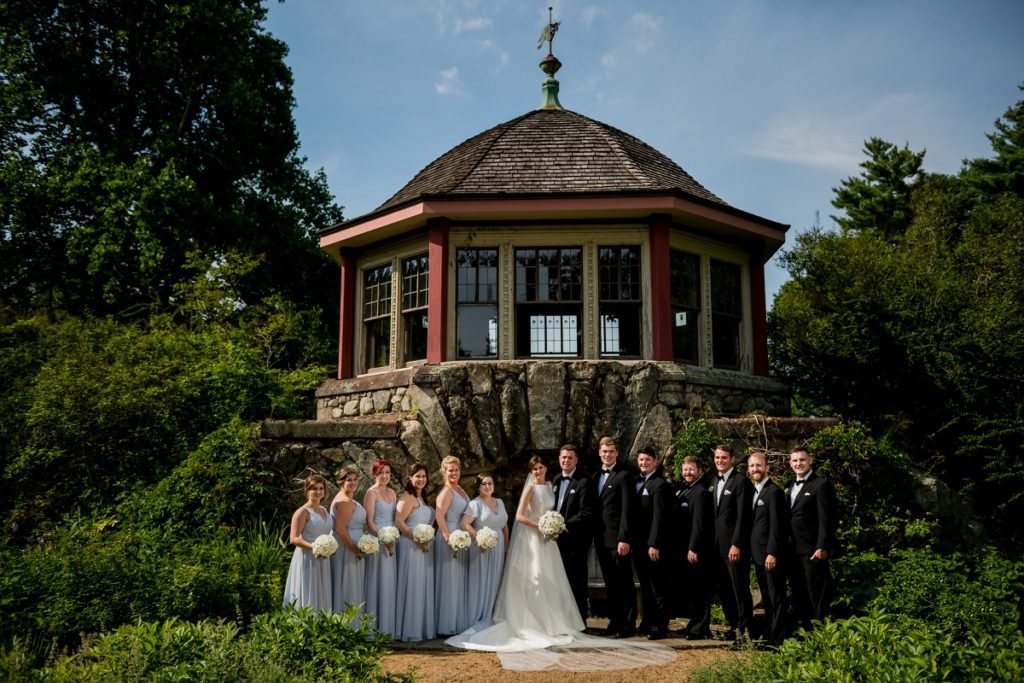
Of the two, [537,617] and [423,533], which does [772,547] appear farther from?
[423,533]

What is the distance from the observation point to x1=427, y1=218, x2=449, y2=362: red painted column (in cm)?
1184

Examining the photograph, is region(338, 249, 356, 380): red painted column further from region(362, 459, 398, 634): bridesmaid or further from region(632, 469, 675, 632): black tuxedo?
region(632, 469, 675, 632): black tuxedo

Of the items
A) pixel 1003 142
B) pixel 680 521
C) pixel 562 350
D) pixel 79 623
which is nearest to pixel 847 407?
pixel 562 350

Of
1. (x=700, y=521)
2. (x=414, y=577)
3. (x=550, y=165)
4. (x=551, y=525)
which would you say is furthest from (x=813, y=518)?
(x=550, y=165)

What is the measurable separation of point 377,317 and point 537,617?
649cm

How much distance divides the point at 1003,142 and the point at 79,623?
25.8 m

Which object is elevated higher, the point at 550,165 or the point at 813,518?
the point at 550,165

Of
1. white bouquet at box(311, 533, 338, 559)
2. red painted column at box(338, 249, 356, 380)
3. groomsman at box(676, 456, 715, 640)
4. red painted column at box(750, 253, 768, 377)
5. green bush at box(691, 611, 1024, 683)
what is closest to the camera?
green bush at box(691, 611, 1024, 683)

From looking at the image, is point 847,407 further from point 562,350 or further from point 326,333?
point 326,333

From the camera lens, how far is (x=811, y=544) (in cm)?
771

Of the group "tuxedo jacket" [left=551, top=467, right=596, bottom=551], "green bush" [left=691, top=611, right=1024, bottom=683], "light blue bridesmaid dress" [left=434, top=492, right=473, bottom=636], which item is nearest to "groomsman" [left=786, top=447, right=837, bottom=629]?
"green bush" [left=691, top=611, right=1024, bottom=683]

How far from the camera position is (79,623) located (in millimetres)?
6871

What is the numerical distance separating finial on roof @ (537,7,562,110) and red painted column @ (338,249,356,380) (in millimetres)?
4771

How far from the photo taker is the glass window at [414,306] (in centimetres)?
1277
